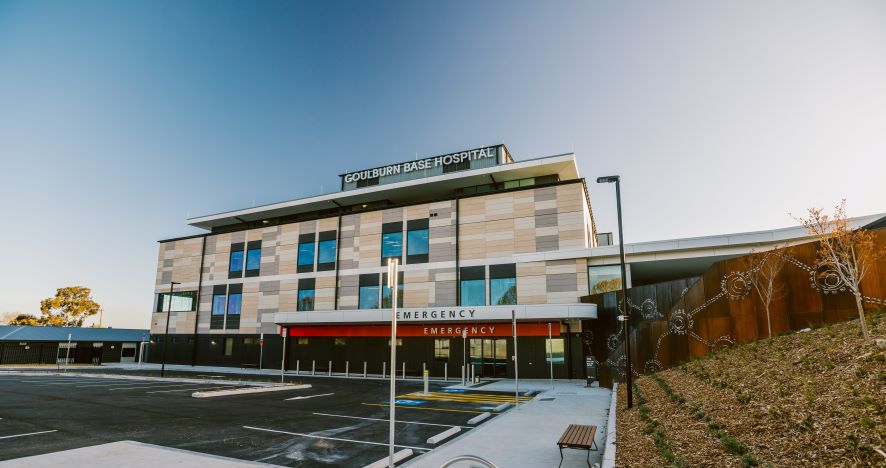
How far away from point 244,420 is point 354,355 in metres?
23.1

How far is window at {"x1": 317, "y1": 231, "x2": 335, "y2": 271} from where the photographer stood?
41.7 m

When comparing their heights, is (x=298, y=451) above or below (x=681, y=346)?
below

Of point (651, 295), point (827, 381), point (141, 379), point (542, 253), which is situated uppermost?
point (542, 253)

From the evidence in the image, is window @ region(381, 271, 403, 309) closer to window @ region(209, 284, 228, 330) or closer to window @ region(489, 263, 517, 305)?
window @ region(489, 263, 517, 305)

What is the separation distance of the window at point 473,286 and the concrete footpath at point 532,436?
14412 millimetres

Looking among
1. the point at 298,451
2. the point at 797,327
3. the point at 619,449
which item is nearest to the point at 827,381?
the point at 619,449

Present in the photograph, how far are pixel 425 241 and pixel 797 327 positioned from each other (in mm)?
26810

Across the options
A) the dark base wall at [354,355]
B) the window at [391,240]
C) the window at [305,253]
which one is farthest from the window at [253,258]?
the window at [391,240]

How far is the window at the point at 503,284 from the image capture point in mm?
34094

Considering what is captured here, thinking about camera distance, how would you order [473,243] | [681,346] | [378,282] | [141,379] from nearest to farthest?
[681,346]
[141,379]
[473,243]
[378,282]

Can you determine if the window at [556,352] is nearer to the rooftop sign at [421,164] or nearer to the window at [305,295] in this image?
the rooftop sign at [421,164]

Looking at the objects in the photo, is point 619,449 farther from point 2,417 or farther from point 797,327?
point 2,417

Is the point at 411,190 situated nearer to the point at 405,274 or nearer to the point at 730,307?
the point at 405,274

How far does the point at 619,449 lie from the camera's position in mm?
9422
